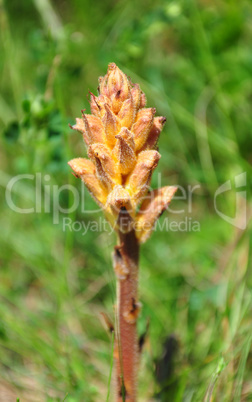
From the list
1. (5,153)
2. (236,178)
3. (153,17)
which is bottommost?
(236,178)

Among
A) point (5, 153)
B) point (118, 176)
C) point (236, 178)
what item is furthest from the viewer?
point (5, 153)

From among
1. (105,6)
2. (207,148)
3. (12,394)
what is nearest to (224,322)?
(12,394)

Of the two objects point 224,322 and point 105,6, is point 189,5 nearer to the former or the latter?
point 105,6

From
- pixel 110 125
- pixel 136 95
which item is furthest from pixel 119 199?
pixel 136 95

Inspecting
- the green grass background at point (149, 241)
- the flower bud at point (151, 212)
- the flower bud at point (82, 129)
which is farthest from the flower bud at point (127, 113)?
the green grass background at point (149, 241)

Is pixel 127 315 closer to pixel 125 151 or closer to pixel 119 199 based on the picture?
pixel 119 199

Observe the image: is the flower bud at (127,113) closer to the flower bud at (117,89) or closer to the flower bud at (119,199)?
the flower bud at (117,89)
